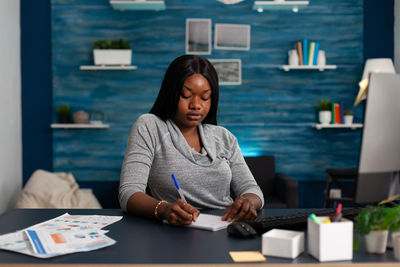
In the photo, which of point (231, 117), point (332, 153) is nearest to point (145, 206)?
point (231, 117)

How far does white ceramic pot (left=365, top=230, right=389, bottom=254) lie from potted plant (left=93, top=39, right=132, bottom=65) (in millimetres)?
3372

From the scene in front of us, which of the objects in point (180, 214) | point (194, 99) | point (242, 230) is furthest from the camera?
point (194, 99)

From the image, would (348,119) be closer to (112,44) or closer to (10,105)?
(112,44)

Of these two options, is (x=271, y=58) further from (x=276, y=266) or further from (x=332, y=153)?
(x=276, y=266)

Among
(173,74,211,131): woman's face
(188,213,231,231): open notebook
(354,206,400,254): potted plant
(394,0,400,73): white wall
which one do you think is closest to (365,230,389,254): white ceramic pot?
(354,206,400,254): potted plant

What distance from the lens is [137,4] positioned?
Answer: 3979mm

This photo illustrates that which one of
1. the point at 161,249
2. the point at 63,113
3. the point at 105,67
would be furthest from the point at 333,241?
the point at 63,113

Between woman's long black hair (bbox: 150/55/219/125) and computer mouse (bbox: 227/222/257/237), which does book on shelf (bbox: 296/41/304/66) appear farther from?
computer mouse (bbox: 227/222/257/237)

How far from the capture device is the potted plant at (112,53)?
4039 millimetres

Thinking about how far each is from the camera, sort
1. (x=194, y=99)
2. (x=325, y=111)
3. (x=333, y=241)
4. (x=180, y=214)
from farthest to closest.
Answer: (x=325, y=111), (x=194, y=99), (x=180, y=214), (x=333, y=241)

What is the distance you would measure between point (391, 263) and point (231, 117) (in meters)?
3.41

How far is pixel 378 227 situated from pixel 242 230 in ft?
1.07

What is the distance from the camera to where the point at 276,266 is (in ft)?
2.89

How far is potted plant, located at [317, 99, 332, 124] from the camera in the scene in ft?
13.4
